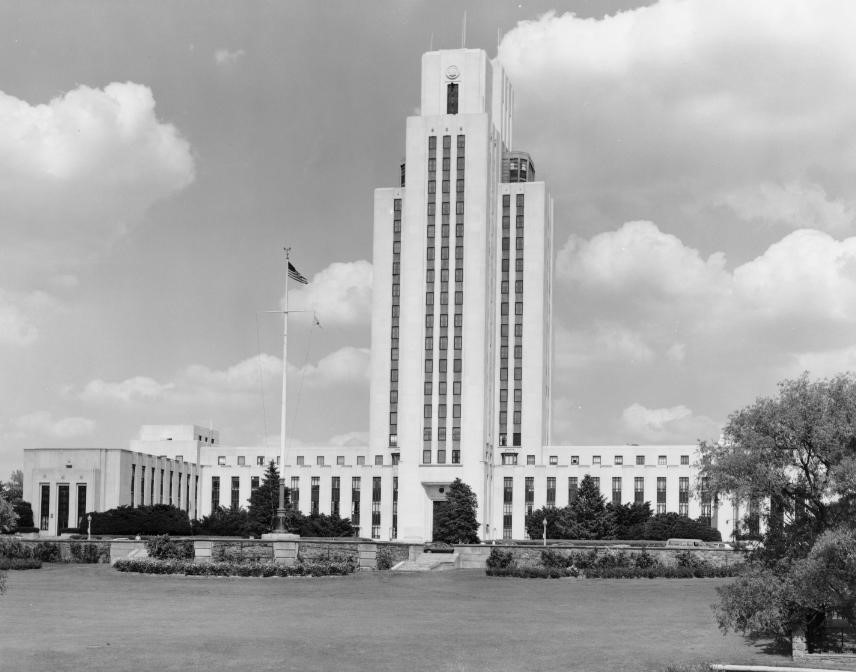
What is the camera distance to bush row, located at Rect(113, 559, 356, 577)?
52750 mm

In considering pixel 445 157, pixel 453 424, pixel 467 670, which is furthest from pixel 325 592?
pixel 445 157

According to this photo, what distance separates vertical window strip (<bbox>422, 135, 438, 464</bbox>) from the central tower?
12 cm

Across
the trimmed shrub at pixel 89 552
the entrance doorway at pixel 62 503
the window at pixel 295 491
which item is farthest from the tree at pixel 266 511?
the trimmed shrub at pixel 89 552

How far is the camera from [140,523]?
10488 centimetres

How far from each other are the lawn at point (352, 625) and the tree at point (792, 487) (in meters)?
1.66

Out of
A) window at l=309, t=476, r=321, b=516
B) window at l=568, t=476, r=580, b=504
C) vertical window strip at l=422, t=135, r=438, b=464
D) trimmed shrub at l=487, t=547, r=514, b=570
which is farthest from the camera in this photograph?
window at l=309, t=476, r=321, b=516

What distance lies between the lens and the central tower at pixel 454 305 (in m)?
133

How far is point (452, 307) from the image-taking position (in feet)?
440

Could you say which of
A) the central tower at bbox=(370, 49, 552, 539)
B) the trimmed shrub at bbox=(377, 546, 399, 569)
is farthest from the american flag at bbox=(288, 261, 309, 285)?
the central tower at bbox=(370, 49, 552, 539)

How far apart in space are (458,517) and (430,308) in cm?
2778

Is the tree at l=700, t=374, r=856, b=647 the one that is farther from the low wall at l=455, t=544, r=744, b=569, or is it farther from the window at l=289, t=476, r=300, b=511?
the window at l=289, t=476, r=300, b=511

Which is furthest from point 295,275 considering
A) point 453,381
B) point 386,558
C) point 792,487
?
point 453,381

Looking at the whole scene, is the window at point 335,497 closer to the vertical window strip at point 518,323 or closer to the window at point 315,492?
the window at point 315,492

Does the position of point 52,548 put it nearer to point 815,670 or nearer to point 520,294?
point 815,670
